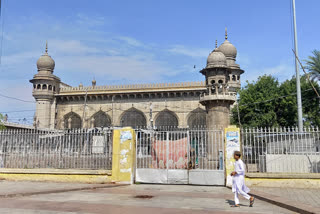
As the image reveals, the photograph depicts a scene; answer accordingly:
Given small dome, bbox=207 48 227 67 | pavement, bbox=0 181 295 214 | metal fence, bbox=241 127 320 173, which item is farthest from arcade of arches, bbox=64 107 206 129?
pavement, bbox=0 181 295 214

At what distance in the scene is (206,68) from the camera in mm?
21984

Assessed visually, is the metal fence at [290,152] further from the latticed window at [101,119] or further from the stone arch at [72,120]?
the stone arch at [72,120]

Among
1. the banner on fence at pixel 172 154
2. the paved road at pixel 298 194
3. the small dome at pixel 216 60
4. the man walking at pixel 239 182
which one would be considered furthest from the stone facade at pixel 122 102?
the man walking at pixel 239 182

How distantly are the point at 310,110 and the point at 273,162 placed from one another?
54.7 ft

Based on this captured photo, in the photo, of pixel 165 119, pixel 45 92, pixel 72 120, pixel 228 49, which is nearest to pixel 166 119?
pixel 165 119

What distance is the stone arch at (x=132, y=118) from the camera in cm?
3118

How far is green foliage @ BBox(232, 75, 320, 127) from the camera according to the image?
22.8 metres

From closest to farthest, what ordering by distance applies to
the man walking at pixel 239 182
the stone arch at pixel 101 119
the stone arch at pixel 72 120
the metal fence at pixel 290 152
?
the man walking at pixel 239 182
the metal fence at pixel 290 152
the stone arch at pixel 101 119
the stone arch at pixel 72 120

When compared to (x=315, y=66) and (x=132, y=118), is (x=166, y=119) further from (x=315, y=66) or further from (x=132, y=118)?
(x=315, y=66)

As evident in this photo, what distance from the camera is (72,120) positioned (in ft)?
108

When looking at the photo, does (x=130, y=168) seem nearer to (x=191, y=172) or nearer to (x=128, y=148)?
(x=128, y=148)

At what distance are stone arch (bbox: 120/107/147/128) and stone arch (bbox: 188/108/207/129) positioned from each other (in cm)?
491

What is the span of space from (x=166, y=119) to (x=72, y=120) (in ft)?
35.4

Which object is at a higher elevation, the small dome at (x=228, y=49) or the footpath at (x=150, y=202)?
the small dome at (x=228, y=49)
